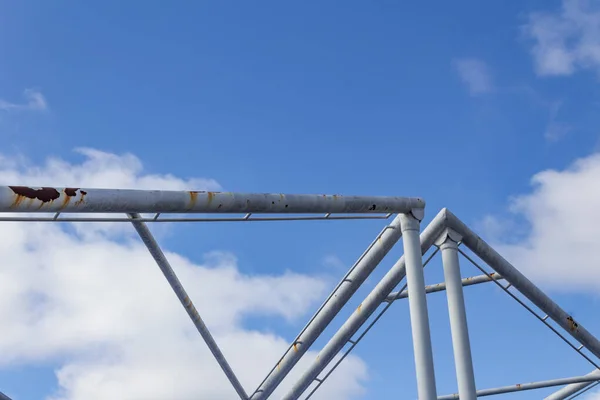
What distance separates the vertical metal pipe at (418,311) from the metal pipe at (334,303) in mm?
776

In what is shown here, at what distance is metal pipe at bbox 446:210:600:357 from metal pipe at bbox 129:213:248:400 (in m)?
8.86

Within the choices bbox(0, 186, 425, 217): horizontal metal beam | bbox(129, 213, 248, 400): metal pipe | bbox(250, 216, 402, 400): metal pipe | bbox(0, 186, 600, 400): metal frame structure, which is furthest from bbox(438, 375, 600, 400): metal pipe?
bbox(0, 186, 425, 217): horizontal metal beam

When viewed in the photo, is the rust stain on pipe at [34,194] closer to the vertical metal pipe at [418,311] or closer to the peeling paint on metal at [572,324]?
the vertical metal pipe at [418,311]

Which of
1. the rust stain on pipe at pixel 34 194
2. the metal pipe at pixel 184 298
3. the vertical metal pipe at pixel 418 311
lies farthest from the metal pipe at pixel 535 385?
the rust stain on pipe at pixel 34 194

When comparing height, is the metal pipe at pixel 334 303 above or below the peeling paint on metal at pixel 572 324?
below

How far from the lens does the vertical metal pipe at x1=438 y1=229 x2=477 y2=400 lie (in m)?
21.0

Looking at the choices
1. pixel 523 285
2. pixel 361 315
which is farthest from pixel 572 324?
pixel 361 315

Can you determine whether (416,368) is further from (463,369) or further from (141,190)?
(141,190)

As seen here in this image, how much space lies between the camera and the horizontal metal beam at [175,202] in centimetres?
1332

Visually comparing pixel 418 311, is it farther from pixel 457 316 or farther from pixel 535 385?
pixel 535 385

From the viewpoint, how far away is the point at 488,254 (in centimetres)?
2366

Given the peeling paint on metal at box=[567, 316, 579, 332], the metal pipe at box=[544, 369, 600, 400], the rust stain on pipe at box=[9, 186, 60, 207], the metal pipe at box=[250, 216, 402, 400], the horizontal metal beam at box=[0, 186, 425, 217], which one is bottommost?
the rust stain on pipe at box=[9, 186, 60, 207]

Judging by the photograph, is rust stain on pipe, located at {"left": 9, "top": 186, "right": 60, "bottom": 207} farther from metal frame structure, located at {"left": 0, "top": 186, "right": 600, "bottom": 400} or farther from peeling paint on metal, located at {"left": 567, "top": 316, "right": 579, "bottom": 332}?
peeling paint on metal, located at {"left": 567, "top": 316, "right": 579, "bottom": 332}

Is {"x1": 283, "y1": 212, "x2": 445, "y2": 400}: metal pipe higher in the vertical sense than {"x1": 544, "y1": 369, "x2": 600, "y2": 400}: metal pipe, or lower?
lower
